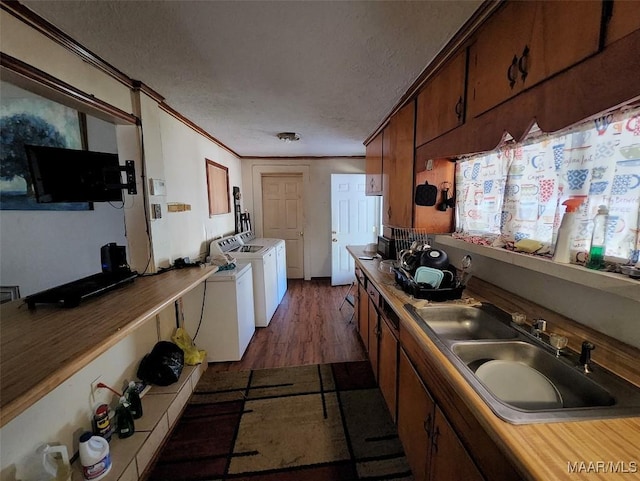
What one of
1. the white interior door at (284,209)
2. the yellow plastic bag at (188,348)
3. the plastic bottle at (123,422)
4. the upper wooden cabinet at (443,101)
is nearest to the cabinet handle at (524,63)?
the upper wooden cabinet at (443,101)

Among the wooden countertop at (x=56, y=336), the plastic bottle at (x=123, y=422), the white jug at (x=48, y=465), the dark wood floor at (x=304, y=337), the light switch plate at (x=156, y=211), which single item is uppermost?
the light switch plate at (x=156, y=211)

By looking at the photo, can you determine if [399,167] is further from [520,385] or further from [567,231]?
[520,385]

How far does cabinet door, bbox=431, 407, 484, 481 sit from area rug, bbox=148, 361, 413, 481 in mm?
545

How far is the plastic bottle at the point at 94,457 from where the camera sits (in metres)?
1.24

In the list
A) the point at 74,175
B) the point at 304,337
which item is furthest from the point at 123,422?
the point at 304,337

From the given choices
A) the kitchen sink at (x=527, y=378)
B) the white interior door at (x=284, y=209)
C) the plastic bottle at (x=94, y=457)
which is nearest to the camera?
the kitchen sink at (x=527, y=378)

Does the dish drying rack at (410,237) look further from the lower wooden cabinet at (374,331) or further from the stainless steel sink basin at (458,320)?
the stainless steel sink basin at (458,320)

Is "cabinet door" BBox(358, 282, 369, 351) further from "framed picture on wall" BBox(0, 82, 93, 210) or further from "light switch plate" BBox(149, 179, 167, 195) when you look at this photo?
"framed picture on wall" BBox(0, 82, 93, 210)

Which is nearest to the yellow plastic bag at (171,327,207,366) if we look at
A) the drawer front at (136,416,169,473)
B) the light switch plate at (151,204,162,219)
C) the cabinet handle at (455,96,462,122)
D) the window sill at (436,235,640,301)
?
the drawer front at (136,416,169,473)

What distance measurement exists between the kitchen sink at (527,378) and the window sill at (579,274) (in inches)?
10.8

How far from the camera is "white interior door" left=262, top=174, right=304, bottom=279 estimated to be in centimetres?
490

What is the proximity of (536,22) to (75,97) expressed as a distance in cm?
210

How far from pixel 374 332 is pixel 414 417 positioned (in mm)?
810

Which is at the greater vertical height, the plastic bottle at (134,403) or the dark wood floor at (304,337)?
the plastic bottle at (134,403)
